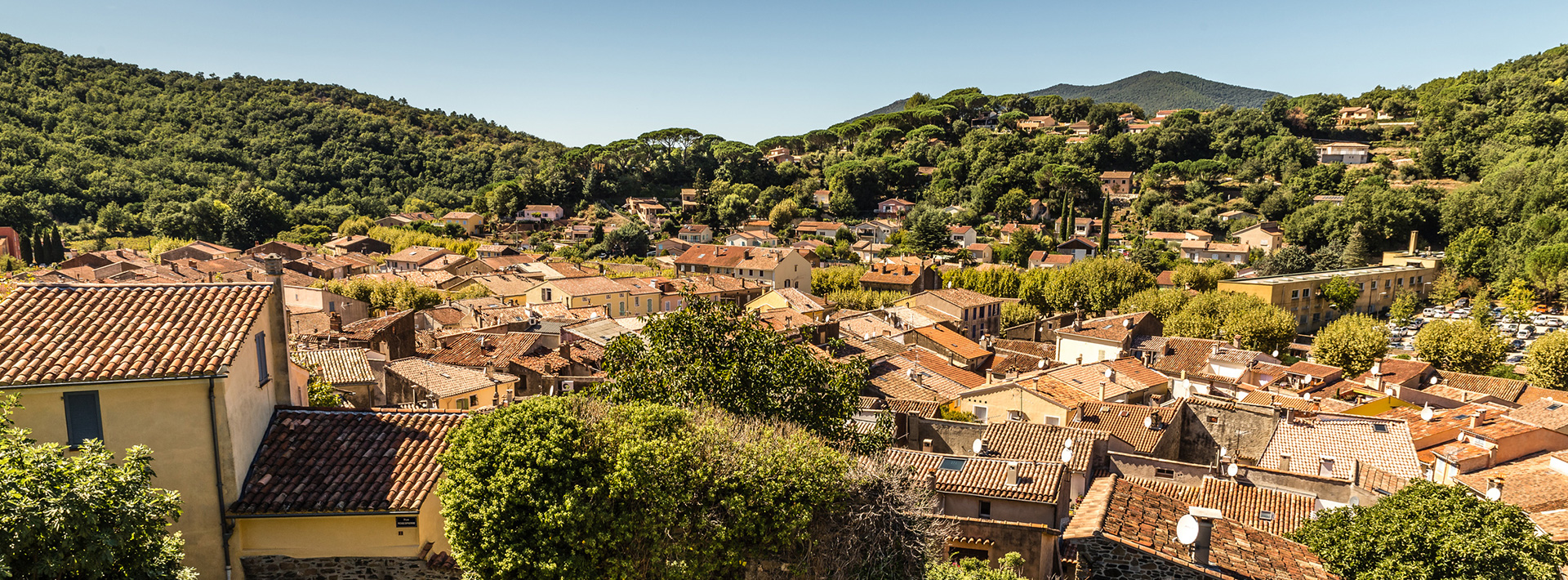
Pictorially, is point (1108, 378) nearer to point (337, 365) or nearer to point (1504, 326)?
point (337, 365)

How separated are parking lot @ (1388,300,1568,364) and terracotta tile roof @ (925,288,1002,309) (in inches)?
1008

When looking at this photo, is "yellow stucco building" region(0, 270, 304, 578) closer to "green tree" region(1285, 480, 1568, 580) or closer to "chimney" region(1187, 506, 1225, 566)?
"chimney" region(1187, 506, 1225, 566)

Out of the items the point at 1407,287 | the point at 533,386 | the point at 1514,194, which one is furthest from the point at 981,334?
the point at 1514,194

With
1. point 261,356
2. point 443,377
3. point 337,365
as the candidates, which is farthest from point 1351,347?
point 261,356

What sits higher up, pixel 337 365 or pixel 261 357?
pixel 261 357

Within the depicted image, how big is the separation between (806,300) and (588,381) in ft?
101

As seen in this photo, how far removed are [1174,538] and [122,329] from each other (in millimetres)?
14281

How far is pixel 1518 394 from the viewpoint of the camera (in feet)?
102

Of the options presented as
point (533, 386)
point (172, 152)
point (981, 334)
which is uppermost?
point (172, 152)

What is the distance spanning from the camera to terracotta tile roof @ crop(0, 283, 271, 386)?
8750mm

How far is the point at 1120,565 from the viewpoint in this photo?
1085 cm

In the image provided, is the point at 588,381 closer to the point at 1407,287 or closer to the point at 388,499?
the point at 388,499

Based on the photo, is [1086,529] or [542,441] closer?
[542,441]

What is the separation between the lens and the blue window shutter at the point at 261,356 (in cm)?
1059
